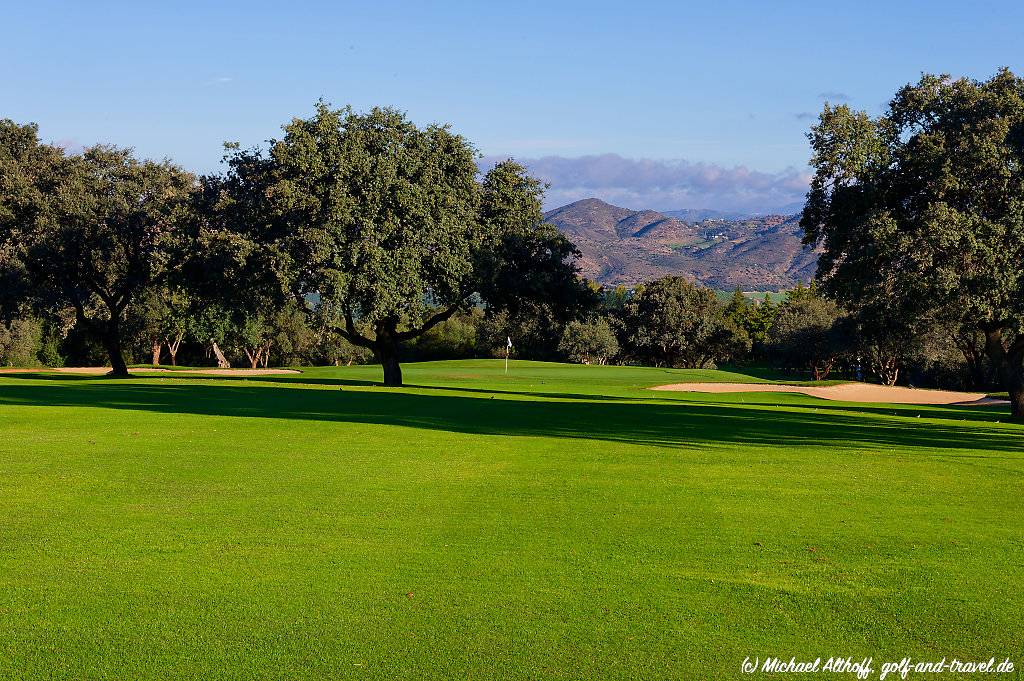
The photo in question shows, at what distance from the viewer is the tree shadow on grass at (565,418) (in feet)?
66.6

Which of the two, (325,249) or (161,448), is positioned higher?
(325,249)

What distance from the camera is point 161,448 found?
16188mm

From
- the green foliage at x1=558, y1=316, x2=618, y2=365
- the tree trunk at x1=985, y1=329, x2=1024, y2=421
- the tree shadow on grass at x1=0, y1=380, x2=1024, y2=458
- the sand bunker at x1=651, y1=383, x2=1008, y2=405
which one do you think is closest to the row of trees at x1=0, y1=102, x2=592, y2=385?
the tree shadow on grass at x1=0, y1=380, x2=1024, y2=458

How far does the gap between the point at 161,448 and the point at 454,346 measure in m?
98.6

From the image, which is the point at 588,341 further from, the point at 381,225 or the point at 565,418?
the point at 565,418

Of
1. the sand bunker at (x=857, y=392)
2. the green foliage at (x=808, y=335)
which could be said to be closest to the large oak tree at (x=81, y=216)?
the sand bunker at (x=857, y=392)

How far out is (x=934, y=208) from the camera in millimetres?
28484

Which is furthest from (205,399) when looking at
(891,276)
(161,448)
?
(891,276)

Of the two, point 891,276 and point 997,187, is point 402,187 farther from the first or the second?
point 997,187

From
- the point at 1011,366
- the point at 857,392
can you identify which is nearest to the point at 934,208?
the point at 1011,366

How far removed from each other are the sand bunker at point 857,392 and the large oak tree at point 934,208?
72.9 ft

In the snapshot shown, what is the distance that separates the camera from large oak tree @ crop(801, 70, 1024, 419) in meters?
28.2

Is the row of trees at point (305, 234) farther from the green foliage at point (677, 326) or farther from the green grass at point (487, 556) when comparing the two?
the green foliage at point (677, 326)

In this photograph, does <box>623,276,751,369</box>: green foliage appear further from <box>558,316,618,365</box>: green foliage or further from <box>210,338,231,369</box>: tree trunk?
<box>210,338,231,369</box>: tree trunk
